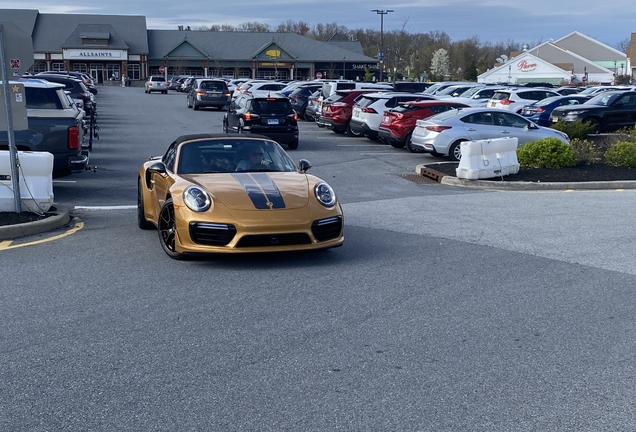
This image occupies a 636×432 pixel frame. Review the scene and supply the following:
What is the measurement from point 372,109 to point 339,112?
123 inches

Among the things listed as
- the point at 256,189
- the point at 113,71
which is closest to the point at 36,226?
the point at 256,189

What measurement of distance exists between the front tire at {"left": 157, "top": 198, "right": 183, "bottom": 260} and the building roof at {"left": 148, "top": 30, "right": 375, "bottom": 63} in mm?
86809

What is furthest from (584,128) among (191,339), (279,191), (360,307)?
(191,339)

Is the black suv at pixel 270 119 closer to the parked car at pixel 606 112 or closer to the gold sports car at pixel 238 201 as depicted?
the parked car at pixel 606 112

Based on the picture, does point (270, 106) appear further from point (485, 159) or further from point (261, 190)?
point (261, 190)

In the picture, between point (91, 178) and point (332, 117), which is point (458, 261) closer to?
point (91, 178)

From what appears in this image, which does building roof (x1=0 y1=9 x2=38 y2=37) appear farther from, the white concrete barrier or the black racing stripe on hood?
the black racing stripe on hood

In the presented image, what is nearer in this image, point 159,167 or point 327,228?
point 327,228

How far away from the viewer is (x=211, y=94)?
4150 centimetres

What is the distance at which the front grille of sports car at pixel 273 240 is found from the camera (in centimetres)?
802

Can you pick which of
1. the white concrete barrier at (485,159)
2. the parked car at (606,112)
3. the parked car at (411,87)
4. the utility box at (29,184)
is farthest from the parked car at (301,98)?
the utility box at (29,184)

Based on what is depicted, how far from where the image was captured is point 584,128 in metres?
22.4

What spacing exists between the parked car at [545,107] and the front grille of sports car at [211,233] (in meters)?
21.7

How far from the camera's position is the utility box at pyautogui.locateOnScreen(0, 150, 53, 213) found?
35.0 feet
